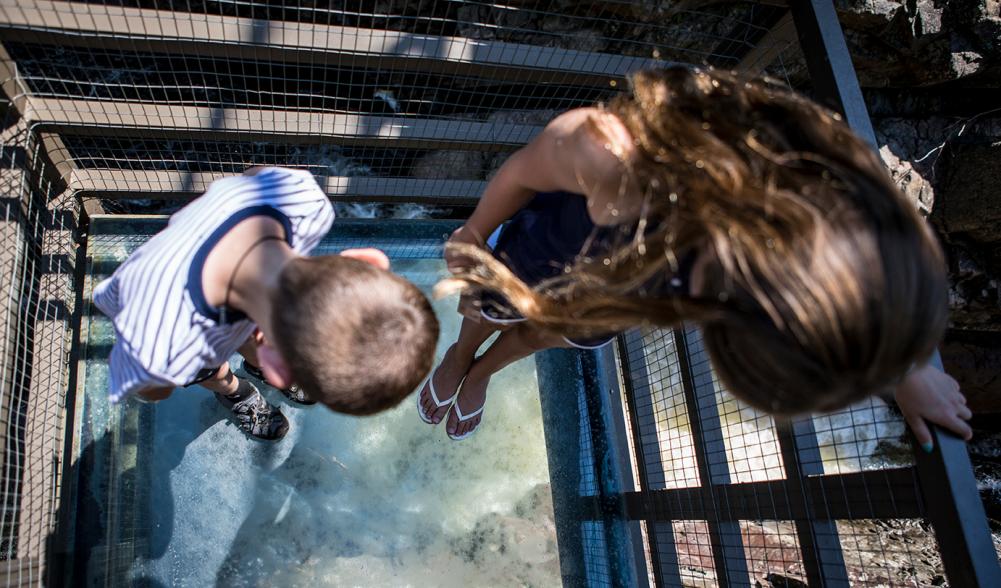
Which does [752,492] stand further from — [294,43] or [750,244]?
[294,43]

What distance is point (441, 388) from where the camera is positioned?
2.32 m

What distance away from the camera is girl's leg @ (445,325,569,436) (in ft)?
6.11

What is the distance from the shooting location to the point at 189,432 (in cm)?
243

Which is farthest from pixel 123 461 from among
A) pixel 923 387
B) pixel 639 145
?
pixel 923 387

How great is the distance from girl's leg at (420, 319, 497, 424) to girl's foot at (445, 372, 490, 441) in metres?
0.04

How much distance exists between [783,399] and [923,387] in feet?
2.22

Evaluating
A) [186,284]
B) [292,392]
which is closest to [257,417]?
→ [292,392]

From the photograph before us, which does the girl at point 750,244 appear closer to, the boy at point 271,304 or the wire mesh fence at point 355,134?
the boy at point 271,304

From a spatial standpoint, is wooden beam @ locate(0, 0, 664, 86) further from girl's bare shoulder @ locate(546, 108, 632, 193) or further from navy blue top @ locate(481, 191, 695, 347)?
girl's bare shoulder @ locate(546, 108, 632, 193)

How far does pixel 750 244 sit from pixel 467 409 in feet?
5.40

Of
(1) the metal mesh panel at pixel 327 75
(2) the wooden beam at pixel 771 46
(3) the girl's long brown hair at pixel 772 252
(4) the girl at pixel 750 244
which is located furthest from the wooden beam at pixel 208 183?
(3) the girl's long brown hair at pixel 772 252

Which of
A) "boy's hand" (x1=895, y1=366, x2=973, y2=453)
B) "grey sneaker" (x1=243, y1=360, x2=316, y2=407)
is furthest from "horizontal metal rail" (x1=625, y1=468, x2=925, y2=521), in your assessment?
"grey sneaker" (x1=243, y1=360, x2=316, y2=407)

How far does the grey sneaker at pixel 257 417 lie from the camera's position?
229cm

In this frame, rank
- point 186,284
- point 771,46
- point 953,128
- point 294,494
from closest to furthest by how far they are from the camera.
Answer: point 186,284
point 771,46
point 294,494
point 953,128
